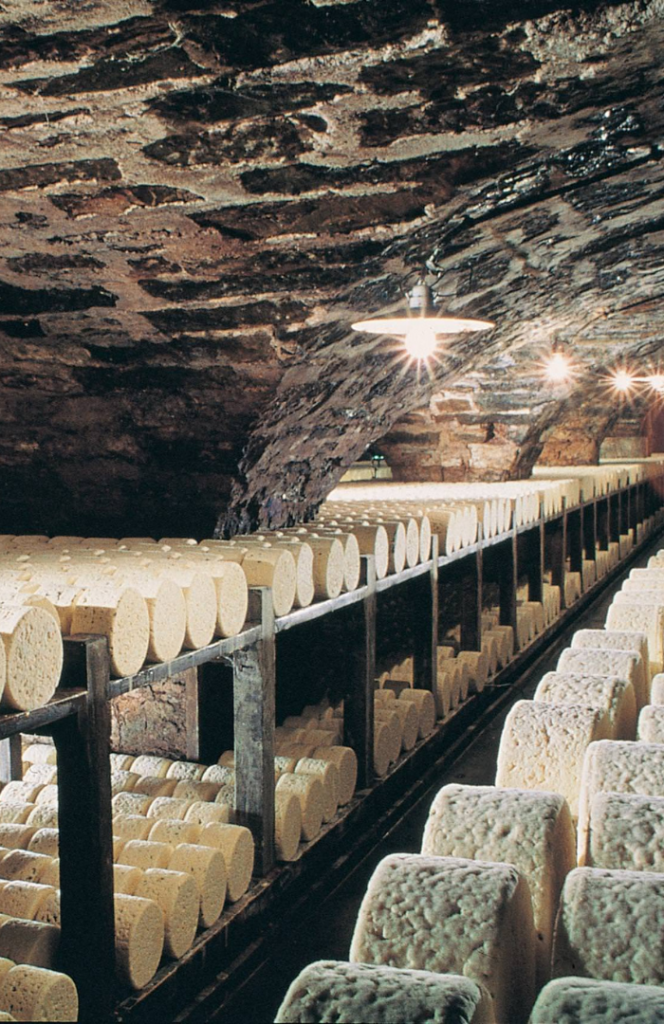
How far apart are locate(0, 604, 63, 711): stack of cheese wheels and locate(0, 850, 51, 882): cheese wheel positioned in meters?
1.05

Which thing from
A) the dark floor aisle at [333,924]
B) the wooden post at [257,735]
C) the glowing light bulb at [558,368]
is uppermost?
the glowing light bulb at [558,368]

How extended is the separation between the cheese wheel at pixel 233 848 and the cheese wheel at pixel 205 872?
63mm

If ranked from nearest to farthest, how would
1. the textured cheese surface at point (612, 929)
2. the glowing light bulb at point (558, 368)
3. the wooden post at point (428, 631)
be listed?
1. the textured cheese surface at point (612, 929)
2. the wooden post at point (428, 631)
3. the glowing light bulb at point (558, 368)

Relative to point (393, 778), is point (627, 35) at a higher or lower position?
higher

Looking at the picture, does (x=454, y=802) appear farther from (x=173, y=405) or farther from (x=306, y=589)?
(x=173, y=405)

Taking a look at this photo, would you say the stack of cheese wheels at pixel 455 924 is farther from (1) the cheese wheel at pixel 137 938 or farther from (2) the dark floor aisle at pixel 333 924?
(2) the dark floor aisle at pixel 333 924

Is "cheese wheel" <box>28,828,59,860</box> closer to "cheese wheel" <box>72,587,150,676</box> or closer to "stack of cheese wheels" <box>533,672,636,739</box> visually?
"cheese wheel" <box>72,587,150,676</box>

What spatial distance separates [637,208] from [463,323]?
103 centimetres

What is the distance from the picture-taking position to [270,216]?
327 centimetres

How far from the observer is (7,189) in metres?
3.04

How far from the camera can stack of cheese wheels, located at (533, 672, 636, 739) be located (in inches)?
130

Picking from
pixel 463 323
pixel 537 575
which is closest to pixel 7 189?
pixel 463 323

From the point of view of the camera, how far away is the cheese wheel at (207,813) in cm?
379

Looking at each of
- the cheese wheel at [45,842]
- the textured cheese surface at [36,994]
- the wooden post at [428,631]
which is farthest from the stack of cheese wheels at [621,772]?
the wooden post at [428,631]
